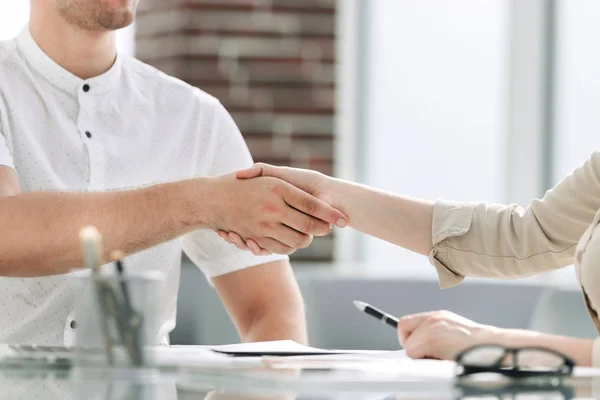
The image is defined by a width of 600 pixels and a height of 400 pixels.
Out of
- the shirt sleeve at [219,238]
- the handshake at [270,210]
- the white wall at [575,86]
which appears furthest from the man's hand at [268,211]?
the white wall at [575,86]

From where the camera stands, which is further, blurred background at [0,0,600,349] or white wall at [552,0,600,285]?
blurred background at [0,0,600,349]

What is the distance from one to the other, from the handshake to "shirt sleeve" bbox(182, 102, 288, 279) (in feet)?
0.46

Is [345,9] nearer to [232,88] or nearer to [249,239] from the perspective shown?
[232,88]

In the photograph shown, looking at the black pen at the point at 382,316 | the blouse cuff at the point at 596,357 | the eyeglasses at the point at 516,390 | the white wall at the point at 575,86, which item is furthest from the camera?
the white wall at the point at 575,86

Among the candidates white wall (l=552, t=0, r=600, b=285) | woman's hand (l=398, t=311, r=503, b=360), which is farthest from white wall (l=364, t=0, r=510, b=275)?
woman's hand (l=398, t=311, r=503, b=360)

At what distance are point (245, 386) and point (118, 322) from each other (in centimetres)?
16

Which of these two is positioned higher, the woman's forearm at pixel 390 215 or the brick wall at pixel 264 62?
the brick wall at pixel 264 62

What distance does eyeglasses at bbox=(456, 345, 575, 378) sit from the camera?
38.5 inches

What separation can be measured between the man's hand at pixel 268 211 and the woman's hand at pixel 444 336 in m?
0.50

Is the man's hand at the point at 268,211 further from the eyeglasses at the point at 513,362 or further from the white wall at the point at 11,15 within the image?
the white wall at the point at 11,15

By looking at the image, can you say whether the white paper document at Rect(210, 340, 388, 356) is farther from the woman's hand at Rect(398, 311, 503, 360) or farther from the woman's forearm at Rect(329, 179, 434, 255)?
the woman's forearm at Rect(329, 179, 434, 255)

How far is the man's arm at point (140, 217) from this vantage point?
158 cm

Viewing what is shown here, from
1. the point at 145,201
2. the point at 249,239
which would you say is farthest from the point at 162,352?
the point at 249,239

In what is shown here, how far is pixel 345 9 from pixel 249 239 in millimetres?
2394
